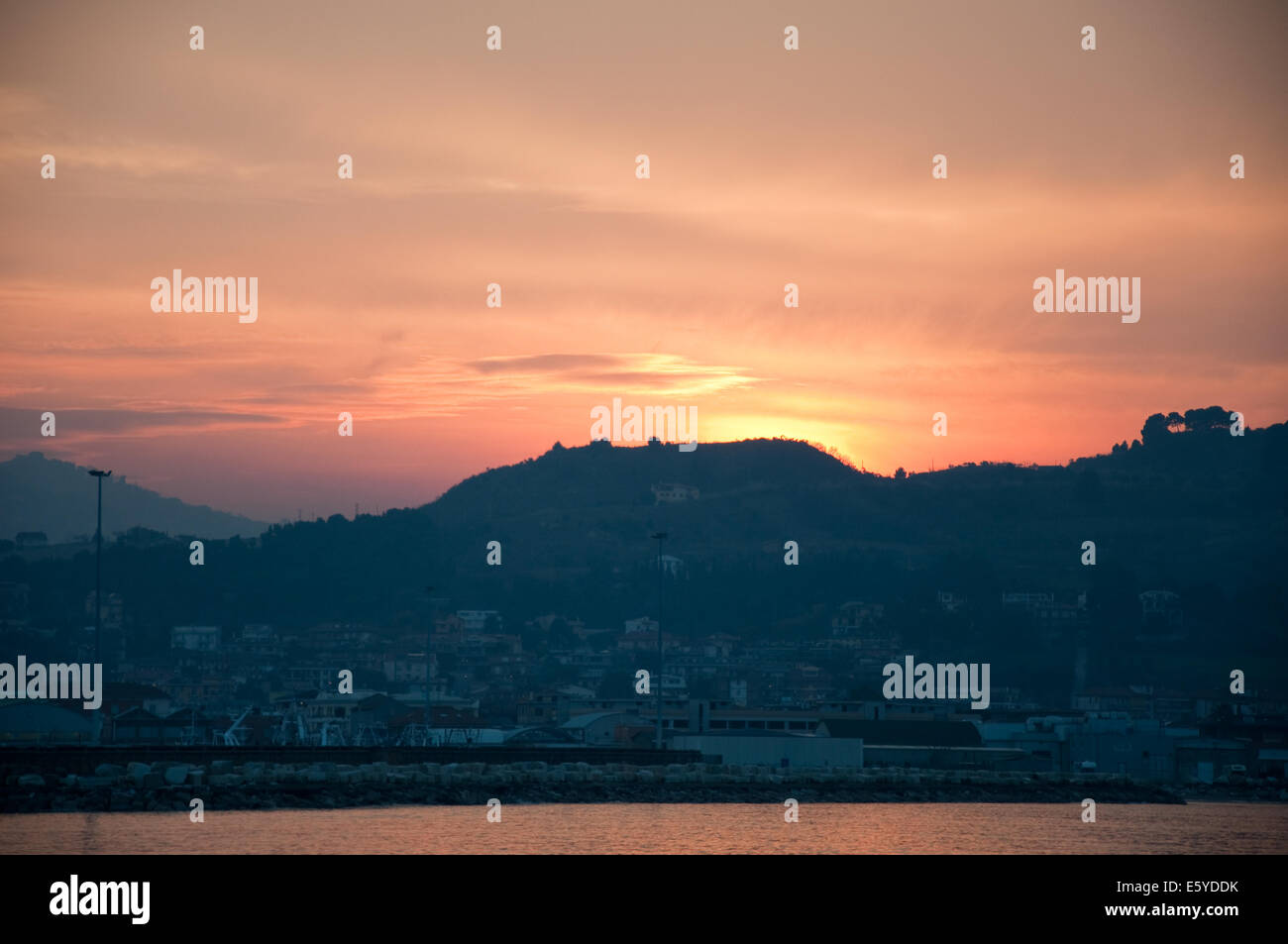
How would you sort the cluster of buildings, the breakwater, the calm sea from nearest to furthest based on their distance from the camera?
1. the calm sea
2. the breakwater
3. the cluster of buildings

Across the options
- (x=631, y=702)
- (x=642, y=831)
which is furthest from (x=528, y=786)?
(x=631, y=702)

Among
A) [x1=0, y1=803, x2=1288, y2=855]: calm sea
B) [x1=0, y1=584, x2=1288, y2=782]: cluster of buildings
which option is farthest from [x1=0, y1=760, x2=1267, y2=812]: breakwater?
[x1=0, y1=584, x2=1288, y2=782]: cluster of buildings

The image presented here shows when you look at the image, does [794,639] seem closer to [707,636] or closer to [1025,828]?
[707,636]

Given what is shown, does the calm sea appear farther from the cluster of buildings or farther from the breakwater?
the cluster of buildings

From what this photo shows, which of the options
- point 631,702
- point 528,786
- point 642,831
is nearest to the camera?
point 642,831

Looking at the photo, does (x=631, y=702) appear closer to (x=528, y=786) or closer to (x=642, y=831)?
(x=528, y=786)
